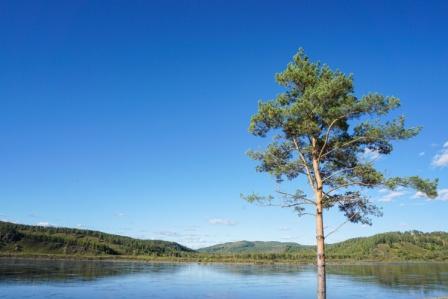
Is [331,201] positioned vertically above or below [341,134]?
below

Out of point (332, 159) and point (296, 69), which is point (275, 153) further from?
point (296, 69)

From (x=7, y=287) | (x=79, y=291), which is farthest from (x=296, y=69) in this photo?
(x=7, y=287)

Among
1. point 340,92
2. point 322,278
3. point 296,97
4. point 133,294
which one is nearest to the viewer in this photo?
point 322,278

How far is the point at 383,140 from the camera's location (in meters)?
21.6

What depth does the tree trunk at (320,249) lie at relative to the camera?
Answer: 1919 centimetres

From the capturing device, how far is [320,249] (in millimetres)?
19766

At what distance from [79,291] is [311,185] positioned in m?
48.2

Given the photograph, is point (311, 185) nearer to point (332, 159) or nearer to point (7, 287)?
point (332, 159)

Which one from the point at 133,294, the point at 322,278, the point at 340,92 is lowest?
the point at 133,294

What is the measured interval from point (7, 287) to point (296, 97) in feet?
178

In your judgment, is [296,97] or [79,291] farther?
[79,291]

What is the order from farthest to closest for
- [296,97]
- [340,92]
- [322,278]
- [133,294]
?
1. [133,294]
2. [296,97]
3. [340,92]
4. [322,278]

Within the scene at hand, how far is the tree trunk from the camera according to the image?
19188 mm

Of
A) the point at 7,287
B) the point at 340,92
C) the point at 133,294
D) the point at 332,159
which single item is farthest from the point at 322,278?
the point at 7,287
